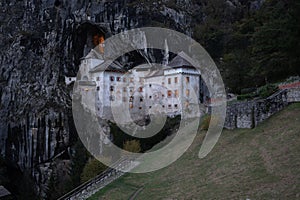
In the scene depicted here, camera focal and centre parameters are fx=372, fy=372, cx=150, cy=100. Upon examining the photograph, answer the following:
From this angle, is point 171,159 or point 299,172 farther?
point 171,159

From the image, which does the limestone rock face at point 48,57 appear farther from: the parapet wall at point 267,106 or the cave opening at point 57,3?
the parapet wall at point 267,106

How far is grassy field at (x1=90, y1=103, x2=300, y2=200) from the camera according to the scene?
1505cm

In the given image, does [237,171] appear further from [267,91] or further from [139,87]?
[139,87]

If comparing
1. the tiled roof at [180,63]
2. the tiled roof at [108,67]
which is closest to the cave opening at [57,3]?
the tiled roof at [108,67]

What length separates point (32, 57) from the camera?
2493 inches

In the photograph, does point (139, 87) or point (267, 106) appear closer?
point (267, 106)

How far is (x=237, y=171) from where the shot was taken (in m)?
17.4

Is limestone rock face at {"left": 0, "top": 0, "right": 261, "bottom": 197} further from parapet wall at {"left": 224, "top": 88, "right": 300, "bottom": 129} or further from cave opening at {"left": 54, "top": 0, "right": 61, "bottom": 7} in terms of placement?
parapet wall at {"left": 224, "top": 88, "right": 300, "bottom": 129}

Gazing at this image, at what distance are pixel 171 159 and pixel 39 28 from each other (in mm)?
48192

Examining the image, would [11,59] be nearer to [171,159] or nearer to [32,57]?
[32,57]

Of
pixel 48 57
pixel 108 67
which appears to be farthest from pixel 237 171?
pixel 48 57

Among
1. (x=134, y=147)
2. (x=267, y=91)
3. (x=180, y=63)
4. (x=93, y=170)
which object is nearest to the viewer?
(x=267, y=91)

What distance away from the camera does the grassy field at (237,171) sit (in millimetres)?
15055

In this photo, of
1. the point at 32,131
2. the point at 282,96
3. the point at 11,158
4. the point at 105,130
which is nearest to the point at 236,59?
the point at 282,96
